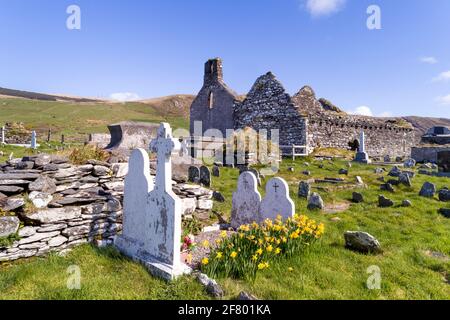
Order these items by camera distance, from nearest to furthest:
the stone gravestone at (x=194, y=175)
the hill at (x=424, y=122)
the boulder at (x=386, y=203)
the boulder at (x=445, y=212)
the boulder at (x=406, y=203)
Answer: the boulder at (x=445, y=212), the boulder at (x=406, y=203), the boulder at (x=386, y=203), the stone gravestone at (x=194, y=175), the hill at (x=424, y=122)

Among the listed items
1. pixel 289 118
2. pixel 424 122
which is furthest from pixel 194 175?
pixel 424 122

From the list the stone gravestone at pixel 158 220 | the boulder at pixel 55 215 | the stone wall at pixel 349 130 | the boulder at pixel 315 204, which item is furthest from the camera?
the stone wall at pixel 349 130

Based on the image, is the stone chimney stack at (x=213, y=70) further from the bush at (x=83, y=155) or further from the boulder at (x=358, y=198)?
the bush at (x=83, y=155)

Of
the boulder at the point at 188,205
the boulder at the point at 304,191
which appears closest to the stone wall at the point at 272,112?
the boulder at the point at 304,191

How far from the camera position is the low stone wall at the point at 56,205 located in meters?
4.82

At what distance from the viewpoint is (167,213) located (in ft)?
15.2

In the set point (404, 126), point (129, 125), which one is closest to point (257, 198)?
point (129, 125)

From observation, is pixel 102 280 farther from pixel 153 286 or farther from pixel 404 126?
pixel 404 126

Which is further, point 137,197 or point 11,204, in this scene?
point 137,197

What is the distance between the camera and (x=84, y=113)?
6272 cm

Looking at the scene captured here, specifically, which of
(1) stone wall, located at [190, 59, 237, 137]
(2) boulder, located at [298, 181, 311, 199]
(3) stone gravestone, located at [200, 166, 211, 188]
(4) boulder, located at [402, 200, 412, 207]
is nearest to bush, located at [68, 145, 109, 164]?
(3) stone gravestone, located at [200, 166, 211, 188]

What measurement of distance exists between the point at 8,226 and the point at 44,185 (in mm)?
1071

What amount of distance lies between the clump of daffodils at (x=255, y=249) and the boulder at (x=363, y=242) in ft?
2.04

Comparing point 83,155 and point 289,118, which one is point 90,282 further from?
point 289,118
